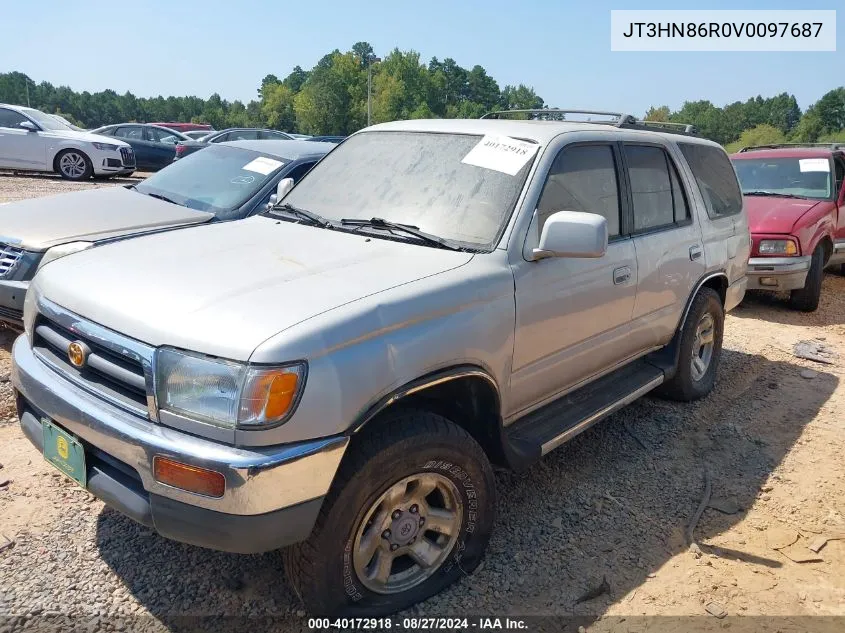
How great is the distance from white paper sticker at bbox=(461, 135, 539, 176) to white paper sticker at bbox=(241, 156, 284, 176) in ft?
9.39

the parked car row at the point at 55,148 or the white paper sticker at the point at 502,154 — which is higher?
the parked car row at the point at 55,148

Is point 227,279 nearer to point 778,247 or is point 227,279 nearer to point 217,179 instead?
point 217,179

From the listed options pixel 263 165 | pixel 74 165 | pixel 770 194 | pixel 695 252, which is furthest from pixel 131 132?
pixel 695 252

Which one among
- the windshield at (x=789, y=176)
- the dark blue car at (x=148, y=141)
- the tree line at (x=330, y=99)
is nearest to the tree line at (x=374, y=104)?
the tree line at (x=330, y=99)

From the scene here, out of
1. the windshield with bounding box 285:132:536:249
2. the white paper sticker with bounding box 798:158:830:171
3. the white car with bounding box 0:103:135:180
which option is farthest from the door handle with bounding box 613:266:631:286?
the white car with bounding box 0:103:135:180

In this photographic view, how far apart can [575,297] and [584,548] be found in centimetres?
119

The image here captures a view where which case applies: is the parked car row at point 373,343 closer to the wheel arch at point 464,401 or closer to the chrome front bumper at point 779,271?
the wheel arch at point 464,401

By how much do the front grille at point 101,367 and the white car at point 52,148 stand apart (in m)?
13.1

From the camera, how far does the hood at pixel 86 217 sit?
479cm

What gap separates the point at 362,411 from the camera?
7.31 ft

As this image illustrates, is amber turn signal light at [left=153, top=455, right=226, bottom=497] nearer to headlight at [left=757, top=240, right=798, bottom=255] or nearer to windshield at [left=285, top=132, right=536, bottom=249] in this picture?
windshield at [left=285, top=132, right=536, bottom=249]

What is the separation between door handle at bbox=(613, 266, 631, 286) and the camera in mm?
3506

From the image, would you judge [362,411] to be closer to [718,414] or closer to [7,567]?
[7,567]

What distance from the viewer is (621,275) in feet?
11.6
